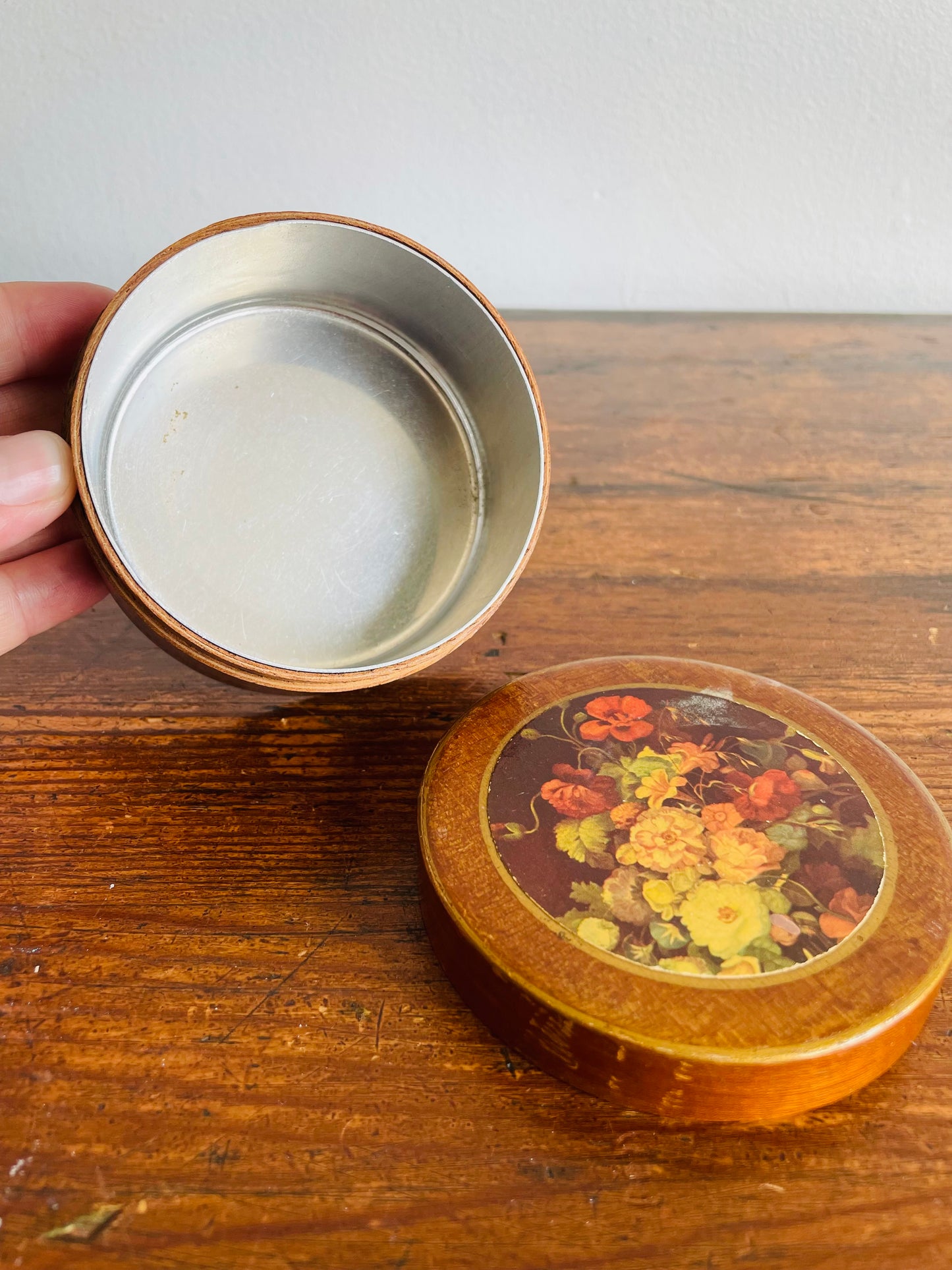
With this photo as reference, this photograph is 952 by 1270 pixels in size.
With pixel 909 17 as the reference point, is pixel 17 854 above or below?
below

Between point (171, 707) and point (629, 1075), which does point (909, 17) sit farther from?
point (629, 1075)

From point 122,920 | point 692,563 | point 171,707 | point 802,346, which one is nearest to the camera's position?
point 122,920

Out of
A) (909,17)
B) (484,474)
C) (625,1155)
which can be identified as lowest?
(625,1155)

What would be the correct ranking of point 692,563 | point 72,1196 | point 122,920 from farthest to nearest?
point 692,563 → point 122,920 → point 72,1196

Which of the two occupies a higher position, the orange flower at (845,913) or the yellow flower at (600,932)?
the yellow flower at (600,932)

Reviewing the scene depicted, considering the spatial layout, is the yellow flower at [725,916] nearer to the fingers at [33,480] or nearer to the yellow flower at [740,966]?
the yellow flower at [740,966]

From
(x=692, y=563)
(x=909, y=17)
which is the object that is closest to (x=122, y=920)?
(x=692, y=563)

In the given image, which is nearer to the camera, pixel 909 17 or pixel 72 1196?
pixel 72 1196

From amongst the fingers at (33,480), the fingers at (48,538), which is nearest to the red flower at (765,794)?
the fingers at (33,480)
